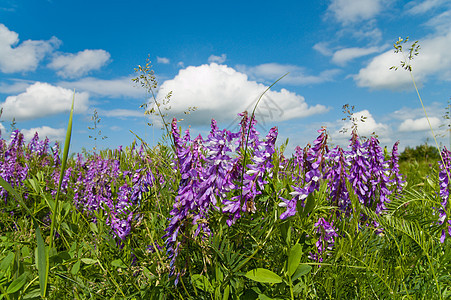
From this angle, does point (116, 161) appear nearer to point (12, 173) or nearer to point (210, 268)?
point (12, 173)

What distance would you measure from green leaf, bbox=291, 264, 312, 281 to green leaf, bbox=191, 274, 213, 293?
40 centimetres

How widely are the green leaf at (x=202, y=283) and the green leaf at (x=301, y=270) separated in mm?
405

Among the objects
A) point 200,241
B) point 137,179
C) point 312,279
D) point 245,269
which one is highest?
point 137,179

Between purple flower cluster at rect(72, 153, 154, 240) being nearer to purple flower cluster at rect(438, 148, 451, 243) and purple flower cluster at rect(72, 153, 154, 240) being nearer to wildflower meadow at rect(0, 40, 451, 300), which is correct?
wildflower meadow at rect(0, 40, 451, 300)

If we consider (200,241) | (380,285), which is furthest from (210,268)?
(380,285)

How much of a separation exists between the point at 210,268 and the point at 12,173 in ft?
13.9

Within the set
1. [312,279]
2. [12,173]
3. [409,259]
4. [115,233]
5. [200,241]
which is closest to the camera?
[200,241]

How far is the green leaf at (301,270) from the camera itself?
1399 mm

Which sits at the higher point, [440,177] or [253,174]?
[253,174]

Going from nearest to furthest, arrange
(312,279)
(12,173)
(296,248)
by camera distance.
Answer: (296,248) < (312,279) < (12,173)

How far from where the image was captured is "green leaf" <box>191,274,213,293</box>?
153 centimetres

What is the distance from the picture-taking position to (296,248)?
138cm

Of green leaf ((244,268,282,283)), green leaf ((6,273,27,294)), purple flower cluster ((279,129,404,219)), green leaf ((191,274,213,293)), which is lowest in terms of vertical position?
green leaf ((191,274,213,293))

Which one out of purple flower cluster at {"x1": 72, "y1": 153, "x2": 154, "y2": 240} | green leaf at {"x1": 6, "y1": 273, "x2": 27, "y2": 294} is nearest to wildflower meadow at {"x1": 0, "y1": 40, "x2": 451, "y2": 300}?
green leaf at {"x1": 6, "y1": 273, "x2": 27, "y2": 294}
